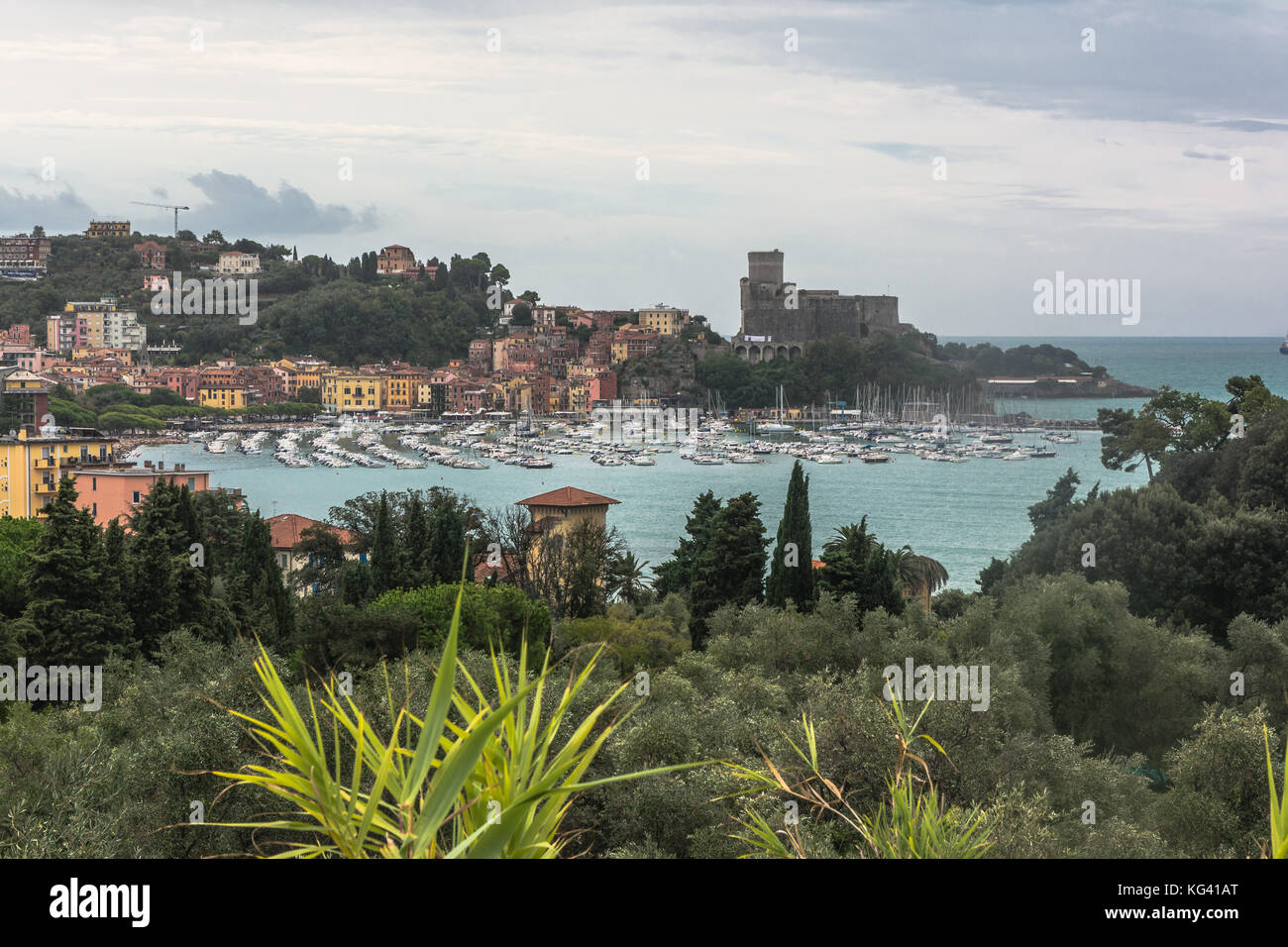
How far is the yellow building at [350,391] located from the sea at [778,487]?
18.8 ft

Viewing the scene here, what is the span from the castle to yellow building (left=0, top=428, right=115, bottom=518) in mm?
36744

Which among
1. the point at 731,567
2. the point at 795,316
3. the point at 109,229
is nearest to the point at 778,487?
the point at 795,316

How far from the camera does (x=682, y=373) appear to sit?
5041cm

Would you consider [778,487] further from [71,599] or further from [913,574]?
[71,599]

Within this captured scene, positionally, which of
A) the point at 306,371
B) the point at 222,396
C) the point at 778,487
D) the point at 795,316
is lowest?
the point at 778,487

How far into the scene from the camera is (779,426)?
45688 mm

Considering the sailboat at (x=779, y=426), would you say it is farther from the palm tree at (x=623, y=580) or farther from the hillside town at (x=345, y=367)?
the palm tree at (x=623, y=580)

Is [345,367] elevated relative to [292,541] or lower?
elevated

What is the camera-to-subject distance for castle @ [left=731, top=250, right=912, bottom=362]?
51.2 metres

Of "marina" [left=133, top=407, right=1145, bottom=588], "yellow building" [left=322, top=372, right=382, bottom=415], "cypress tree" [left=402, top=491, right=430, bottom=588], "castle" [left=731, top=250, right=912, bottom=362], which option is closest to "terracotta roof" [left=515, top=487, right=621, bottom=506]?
"cypress tree" [left=402, top=491, right=430, bottom=588]

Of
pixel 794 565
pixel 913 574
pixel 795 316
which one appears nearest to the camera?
pixel 794 565

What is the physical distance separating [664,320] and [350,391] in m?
16.7

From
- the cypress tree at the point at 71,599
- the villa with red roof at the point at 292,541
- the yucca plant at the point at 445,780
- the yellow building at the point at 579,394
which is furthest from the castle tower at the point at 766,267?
the yucca plant at the point at 445,780
